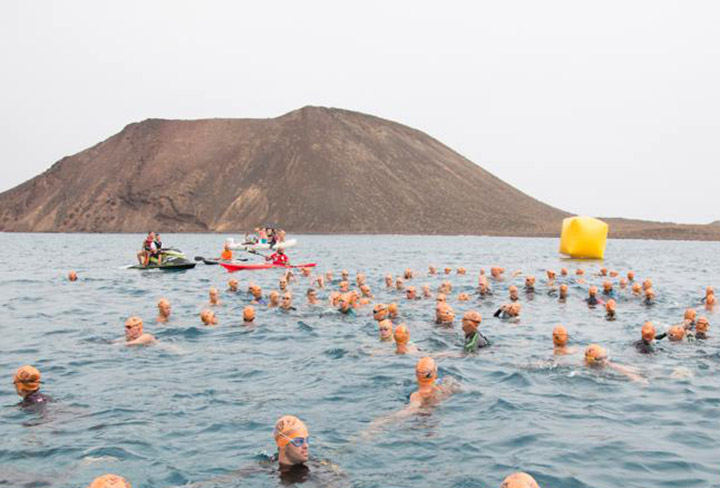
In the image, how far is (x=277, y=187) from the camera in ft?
411

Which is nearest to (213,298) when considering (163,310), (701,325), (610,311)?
(163,310)

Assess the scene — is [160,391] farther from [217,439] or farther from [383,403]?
[383,403]

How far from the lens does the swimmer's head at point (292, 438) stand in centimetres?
689

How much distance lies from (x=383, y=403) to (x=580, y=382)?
3.67 meters

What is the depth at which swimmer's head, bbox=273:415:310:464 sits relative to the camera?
22.6 feet

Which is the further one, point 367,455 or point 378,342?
point 378,342

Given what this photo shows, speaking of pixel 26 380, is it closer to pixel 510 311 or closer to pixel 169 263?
pixel 510 311

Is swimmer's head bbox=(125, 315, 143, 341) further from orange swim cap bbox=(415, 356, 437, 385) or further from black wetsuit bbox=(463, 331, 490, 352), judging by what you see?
orange swim cap bbox=(415, 356, 437, 385)

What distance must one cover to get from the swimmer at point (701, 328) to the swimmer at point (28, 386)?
1354 cm

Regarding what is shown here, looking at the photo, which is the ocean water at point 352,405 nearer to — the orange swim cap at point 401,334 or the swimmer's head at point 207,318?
the orange swim cap at point 401,334

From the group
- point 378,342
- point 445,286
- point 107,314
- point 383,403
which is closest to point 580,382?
point 383,403

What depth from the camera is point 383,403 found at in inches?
405

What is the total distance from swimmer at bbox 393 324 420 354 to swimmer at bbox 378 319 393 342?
1.37ft

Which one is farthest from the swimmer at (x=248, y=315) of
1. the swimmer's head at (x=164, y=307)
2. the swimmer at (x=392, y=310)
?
the swimmer at (x=392, y=310)
